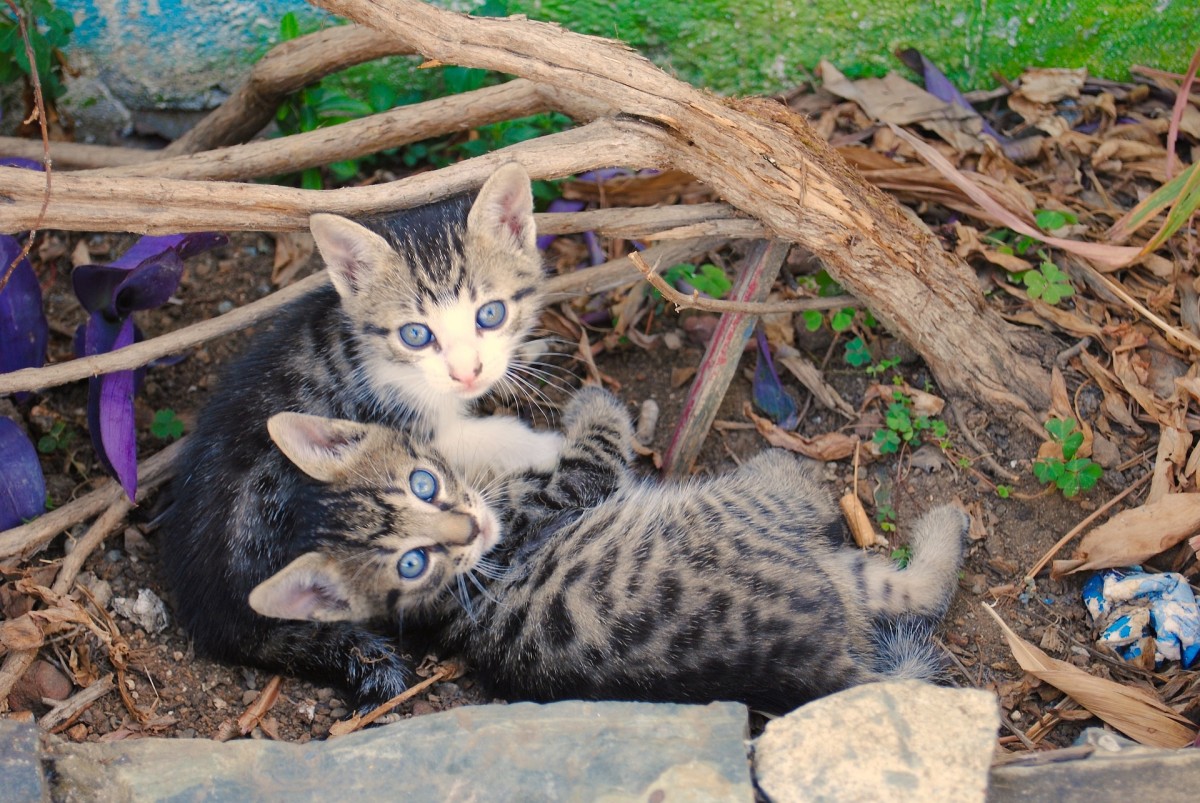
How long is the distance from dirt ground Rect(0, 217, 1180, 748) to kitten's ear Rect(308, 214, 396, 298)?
122cm

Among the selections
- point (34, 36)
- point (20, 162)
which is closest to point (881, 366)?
point (20, 162)

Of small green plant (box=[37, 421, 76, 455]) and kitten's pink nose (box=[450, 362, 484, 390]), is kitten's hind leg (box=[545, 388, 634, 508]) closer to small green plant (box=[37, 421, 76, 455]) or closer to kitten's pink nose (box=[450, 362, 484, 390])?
kitten's pink nose (box=[450, 362, 484, 390])

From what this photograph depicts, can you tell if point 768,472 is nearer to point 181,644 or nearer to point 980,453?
point 980,453

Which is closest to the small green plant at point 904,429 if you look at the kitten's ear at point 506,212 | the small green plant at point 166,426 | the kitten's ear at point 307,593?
the kitten's ear at point 506,212

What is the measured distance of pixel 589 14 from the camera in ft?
15.0

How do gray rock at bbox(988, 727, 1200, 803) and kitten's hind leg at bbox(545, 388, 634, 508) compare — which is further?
kitten's hind leg at bbox(545, 388, 634, 508)

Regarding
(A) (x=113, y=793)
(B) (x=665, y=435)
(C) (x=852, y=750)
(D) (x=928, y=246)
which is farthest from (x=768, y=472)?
(A) (x=113, y=793)

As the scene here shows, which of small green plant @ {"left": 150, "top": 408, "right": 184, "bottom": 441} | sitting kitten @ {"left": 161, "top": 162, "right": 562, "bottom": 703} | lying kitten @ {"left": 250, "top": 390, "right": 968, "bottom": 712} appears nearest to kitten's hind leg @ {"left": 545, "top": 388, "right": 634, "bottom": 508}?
lying kitten @ {"left": 250, "top": 390, "right": 968, "bottom": 712}

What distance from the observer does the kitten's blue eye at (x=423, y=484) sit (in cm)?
355

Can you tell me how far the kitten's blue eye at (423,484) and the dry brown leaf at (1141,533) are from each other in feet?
7.18

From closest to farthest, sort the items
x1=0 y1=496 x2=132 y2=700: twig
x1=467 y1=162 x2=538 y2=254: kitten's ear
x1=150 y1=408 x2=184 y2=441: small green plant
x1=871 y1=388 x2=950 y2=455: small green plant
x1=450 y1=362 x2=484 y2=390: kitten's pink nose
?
x1=0 y1=496 x2=132 y2=700: twig, x1=467 y1=162 x2=538 y2=254: kitten's ear, x1=450 y1=362 x2=484 y2=390: kitten's pink nose, x1=871 y1=388 x2=950 y2=455: small green plant, x1=150 y1=408 x2=184 y2=441: small green plant

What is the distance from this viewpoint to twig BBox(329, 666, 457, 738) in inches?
132

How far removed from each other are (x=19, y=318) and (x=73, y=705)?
1.49m

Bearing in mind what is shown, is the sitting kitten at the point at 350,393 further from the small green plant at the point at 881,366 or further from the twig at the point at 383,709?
the small green plant at the point at 881,366
